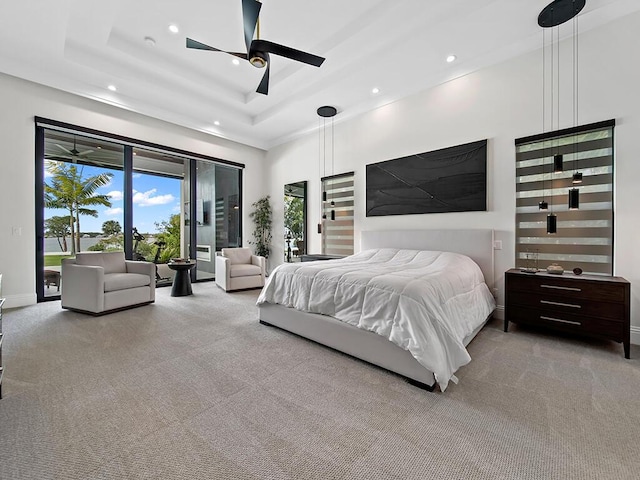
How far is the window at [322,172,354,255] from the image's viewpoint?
5.50 meters

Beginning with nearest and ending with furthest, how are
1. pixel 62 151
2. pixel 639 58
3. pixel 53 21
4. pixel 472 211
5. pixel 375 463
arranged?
pixel 375 463 → pixel 639 58 → pixel 53 21 → pixel 472 211 → pixel 62 151

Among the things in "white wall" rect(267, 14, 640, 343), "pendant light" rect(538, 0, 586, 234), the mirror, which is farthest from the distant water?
"pendant light" rect(538, 0, 586, 234)

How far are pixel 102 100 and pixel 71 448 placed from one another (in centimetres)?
537

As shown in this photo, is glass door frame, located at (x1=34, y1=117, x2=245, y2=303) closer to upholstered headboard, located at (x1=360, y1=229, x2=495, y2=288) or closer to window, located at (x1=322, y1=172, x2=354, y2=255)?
window, located at (x1=322, y1=172, x2=354, y2=255)

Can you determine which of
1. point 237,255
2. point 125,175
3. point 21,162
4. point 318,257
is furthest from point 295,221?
point 21,162

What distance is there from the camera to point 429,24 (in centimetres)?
322

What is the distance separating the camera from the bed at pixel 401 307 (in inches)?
81.3

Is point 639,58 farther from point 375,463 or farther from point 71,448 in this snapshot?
point 71,448

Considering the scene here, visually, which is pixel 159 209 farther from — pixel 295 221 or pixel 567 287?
pixel 567 287

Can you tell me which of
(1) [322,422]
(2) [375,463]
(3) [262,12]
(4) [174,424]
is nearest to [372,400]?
(1) [322,422]

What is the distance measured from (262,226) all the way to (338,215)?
230 cm

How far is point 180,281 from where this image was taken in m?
5.05

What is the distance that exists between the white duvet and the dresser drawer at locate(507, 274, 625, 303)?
41cm

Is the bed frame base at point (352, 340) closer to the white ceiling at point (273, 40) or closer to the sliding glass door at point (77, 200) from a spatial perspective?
the white ceiling at point (273, 40)
